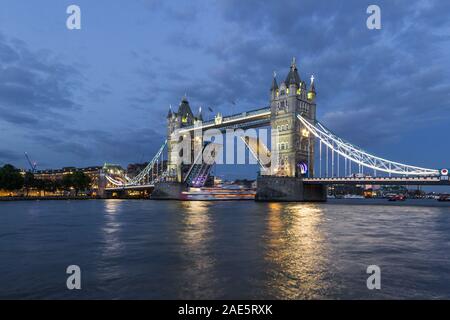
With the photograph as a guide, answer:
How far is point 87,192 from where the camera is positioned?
15438 centimetres

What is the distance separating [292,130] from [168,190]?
39952 millimetres

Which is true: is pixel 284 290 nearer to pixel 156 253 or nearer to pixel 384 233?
pixel 156 253

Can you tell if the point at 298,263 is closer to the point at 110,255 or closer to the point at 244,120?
the point at 110,255

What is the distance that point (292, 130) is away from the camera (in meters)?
75.9

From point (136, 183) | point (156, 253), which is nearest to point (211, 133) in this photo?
point (136, 183)

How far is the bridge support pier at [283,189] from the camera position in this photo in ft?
238

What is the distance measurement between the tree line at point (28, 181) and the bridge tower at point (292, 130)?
6550 centimetres

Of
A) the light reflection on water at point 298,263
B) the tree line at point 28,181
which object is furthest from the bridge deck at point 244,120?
the light reflection on water at point 298,263

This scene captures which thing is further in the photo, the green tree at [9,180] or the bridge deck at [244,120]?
the green tree at [9,180]

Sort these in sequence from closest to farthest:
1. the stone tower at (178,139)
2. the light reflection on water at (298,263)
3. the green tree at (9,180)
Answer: the light reflection on water at (298,263)
the green tree at (9,180)
the stone tower at (178,139)

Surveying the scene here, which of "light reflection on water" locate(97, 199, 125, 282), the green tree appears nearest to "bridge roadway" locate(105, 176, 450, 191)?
"light reflection on water" locate(97, 199, 125, 282)

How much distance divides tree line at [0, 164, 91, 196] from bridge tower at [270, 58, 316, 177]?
65505mm

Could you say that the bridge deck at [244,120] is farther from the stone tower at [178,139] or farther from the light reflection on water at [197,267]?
the light reflection on water at [197,267]

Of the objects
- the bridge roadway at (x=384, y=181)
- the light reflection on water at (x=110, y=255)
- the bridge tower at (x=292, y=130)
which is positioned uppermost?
the bridge tower at (x=292, y=130)
